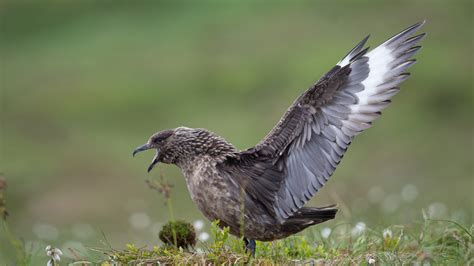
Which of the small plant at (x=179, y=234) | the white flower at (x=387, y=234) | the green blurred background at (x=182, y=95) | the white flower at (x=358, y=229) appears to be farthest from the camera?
the green blurred background at (x=182, y=95)

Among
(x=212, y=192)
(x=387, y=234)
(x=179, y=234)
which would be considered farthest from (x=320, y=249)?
(x=179, y=234)

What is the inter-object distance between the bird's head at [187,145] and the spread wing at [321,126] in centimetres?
19

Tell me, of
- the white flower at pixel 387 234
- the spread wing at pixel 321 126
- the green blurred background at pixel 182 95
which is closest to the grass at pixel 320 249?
the white flower at pixel 387 234

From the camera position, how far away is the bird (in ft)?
16.9

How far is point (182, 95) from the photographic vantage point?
53.4 ft

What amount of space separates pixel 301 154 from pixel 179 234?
2.73 feet

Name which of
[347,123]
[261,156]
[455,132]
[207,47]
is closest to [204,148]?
[261,156]

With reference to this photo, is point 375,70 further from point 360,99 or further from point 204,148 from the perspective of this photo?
point 204,148

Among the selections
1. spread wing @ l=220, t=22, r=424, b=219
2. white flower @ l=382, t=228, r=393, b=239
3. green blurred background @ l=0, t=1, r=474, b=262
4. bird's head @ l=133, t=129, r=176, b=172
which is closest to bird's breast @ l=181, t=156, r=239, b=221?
spread wing @ l=220, t=22, r=424, b=219

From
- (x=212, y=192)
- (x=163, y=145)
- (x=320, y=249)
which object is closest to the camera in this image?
(x=212, y=192)

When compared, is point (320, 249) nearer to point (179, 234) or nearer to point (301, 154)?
point (301, 154)

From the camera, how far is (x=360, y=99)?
5.21 m

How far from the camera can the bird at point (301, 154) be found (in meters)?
5.16

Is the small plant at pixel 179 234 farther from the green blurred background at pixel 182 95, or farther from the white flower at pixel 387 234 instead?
the green blurred background at pixel 182 95
